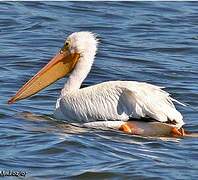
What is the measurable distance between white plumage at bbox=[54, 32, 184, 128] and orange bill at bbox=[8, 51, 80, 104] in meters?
0.38

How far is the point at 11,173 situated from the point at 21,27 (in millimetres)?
8035

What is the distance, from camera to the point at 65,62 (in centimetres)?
989

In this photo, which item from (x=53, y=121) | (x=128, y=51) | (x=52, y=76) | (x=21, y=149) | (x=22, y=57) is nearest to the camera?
(x=21, y=149)

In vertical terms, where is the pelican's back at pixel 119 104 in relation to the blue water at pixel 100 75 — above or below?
above

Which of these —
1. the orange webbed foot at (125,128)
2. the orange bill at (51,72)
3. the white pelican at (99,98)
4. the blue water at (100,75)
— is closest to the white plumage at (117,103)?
the white pelican at (99,98)

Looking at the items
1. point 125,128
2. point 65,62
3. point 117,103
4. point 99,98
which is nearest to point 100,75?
point 65,62

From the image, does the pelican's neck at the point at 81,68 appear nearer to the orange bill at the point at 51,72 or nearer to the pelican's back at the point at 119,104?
the orange bill at the point at 51,72

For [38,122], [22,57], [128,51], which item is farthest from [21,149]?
[128,51]

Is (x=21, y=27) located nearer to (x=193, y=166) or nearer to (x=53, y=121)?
(x=53, y=121)

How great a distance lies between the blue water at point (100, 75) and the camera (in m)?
7.57

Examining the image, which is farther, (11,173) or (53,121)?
(53,121)

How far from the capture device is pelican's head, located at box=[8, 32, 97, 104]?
9727mm

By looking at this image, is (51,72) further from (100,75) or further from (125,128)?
(100,75)

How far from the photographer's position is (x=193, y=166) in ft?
25.0
